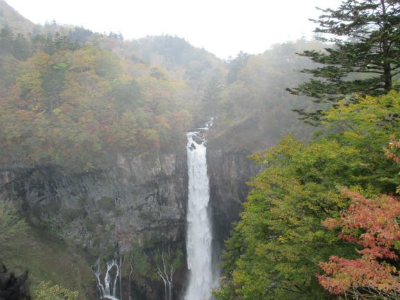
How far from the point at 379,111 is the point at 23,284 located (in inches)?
692

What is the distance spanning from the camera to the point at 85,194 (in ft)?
86.1

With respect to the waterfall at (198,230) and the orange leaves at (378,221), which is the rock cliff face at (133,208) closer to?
the waterfall at (198,230)

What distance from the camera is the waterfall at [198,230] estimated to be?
27.5m

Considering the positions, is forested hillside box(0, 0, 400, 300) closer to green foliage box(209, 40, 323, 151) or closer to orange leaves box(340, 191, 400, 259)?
green foliage box(209, 40, 323, 151)

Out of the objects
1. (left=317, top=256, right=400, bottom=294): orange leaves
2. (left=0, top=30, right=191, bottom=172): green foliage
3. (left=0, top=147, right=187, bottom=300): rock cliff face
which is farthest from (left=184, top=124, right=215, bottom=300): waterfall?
(left=317, top=256, right=400, bottom=294): orange leaves

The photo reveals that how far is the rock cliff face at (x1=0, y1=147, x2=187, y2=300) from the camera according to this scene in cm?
2480

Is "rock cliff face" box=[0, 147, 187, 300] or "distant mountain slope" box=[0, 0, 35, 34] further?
"distant mountain slope" box=[0, 0, 35, 34]

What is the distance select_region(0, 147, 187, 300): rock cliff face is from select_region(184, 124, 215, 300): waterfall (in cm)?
90

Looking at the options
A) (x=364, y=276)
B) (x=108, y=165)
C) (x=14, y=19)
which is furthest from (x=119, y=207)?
(x=14, y=19)

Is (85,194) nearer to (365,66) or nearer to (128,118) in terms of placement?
(128,118)

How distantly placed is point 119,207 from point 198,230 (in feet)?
29.0

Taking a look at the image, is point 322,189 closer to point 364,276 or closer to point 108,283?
point 364,276

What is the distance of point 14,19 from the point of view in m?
75.9

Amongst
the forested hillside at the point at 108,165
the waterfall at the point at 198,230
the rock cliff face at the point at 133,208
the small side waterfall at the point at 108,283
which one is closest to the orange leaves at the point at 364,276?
the forested hillside at the point at 108,165
